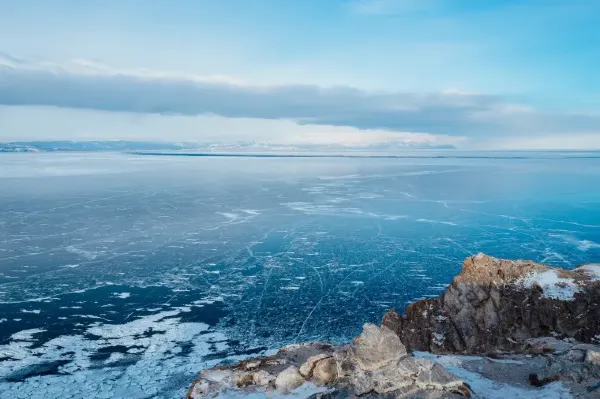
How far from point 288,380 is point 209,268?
53.8 feet

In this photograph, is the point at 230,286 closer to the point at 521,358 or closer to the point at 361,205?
the point at 521,358

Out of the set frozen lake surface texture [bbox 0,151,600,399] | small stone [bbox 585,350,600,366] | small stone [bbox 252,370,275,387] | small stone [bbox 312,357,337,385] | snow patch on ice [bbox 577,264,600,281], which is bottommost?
frozen lake surface texture [bbox 0,151,600,399]

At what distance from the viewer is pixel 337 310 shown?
23.3 m

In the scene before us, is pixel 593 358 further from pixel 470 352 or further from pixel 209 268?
pixel 209 268

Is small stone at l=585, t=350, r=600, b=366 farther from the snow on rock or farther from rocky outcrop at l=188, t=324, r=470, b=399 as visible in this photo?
the snow on rock

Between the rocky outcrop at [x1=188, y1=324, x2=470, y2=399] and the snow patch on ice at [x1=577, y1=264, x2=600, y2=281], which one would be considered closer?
the rocky outcrop at [x1=188, y1=324, x2=470, y2=399]

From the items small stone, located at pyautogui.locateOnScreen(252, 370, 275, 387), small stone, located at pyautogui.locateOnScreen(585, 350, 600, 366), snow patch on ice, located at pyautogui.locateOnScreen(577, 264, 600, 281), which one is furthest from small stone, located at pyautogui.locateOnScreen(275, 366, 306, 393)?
snow patch on ice, located at pyautogui.locateOnScreen(577, 264, 600, 281)

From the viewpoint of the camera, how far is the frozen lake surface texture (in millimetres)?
18859

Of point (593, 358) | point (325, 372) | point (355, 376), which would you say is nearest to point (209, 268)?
point (325, 372)

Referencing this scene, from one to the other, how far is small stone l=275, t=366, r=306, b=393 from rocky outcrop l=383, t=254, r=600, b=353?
7363 mm

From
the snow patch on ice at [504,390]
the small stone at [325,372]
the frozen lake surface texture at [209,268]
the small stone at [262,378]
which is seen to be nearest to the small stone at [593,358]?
the snow patch on ice at [504,390]

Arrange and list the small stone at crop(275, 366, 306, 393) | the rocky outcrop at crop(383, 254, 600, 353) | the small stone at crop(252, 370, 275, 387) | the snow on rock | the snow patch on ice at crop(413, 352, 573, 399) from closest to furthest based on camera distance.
Result: the snow patch on ice at crop(413, 352, 573, 399)
the small stone at crop(275, 366, 306, 393)
the small stone at crop(252, 370, 275, 387)
the rocky outcrop at crop(383, 254, 600, 353)
the snow on rock

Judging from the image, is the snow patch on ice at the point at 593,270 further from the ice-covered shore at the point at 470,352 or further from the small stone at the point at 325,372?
the small stone at the point at 325,372

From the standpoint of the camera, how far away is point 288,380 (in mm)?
13625
